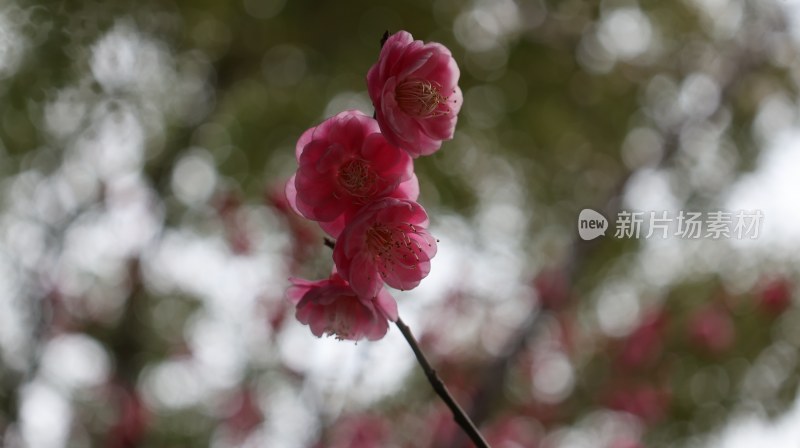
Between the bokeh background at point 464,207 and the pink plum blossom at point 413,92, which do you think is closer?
the pink plum blossom at point 413,92

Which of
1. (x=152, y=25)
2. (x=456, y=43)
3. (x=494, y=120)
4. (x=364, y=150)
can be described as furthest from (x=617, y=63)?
(x=364, y=150)

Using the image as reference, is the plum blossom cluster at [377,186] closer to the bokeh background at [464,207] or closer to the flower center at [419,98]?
the flower center at [419,98]

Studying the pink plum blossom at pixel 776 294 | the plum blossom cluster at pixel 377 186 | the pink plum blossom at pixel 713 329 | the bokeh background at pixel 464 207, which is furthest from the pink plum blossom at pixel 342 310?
the pink plum blossom at pixel 713 329

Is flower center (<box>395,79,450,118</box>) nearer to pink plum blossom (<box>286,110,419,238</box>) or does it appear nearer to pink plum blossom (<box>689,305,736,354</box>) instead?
pink plum blossom (<box>286,110,419,238</box>)

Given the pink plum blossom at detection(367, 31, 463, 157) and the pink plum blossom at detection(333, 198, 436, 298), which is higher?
the pink plum blossom at detection(367, 31, 463, 157)

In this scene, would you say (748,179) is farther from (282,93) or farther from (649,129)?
(282,93)

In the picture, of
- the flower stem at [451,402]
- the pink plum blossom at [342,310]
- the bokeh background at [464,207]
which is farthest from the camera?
the bokeh background at [464,207]

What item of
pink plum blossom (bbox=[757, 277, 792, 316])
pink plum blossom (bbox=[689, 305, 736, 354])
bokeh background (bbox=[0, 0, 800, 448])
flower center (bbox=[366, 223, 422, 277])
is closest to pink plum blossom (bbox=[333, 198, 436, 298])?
flower center (bbox=[366, 223, 422, 277])
